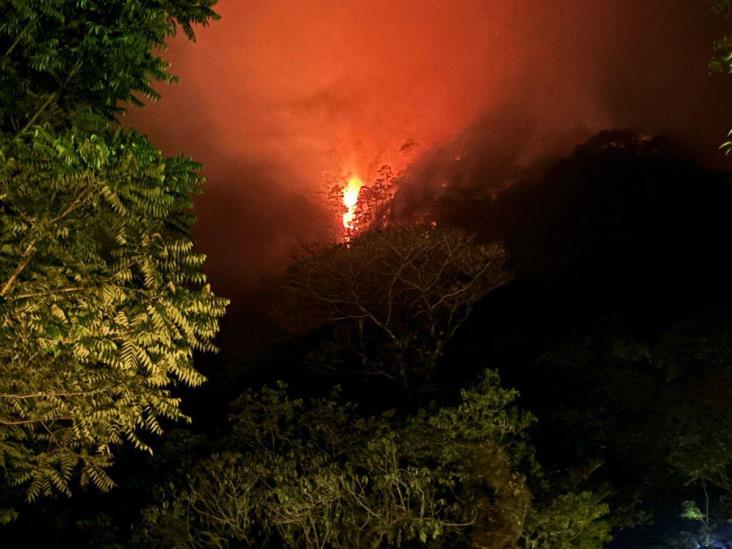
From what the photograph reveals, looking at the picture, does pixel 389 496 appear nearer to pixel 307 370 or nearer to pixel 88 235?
pixel 88 235

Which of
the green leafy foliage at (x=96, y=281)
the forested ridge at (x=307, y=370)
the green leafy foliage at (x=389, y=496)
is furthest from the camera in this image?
the green leafy foliage at (x=389, y=496)

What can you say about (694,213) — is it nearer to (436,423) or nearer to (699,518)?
(699,518)

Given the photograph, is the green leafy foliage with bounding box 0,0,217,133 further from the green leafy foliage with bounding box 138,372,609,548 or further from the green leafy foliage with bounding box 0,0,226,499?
the green leafy foliage with bounding box 138,372,609,548

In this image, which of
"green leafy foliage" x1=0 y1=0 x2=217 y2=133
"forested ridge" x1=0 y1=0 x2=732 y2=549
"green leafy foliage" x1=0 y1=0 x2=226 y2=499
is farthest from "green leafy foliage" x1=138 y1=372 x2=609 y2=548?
"green leafy foliage" x1=0 y1=0 x2=217 y2=133

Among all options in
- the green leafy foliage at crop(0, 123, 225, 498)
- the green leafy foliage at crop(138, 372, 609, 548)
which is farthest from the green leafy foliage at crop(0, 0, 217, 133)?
the green leafy foliage at crop(138, 372, 609, 548)

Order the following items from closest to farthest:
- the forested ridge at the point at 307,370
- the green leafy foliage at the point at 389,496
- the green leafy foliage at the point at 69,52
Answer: the forested ridge at the point at 307,370 < the green leafy foliage at the point at 69,52 < the green leafy foliage at the point at 389,496

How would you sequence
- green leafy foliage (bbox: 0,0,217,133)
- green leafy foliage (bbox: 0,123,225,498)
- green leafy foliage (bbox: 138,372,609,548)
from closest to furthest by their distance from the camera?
1. green leafy foliage (bbox: 0,123,225,498)
2. green leafy foliage (bbox: 0,0,217,133)
3. green leafy foliage (bbox: 138,372,609,548)

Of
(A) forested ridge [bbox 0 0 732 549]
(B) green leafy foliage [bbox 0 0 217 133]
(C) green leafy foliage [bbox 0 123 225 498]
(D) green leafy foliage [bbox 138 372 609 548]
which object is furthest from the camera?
(D) green leafy foliage [bbox 138 372 609 548]

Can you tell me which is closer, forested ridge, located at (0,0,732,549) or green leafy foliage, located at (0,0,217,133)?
forested ridge, located at (0,0,732,549)

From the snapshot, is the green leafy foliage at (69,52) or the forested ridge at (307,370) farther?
the green leafy foliage at (69,52)

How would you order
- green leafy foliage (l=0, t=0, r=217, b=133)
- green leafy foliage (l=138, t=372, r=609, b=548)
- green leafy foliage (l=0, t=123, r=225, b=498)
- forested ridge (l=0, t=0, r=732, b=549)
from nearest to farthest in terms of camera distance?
green leafy foliage (l=0, t=123, r=225, b=498)
forested ridge (l=0, t=0, r=732, b=549)
green leafy foliage (l=0, t=0, r=217, b=133)
green leafy foliage (l=138, t=372, r=609, b=548)

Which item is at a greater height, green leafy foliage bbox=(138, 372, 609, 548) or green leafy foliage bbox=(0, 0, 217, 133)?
green leafy foliage bbox=(0, 0, 217, 133)

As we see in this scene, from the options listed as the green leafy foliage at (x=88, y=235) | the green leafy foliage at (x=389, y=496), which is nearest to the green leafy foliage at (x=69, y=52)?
the green leafy foliage at (x=88, y=235)

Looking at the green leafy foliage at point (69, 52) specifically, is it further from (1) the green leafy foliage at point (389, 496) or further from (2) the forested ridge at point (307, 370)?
(1) the green leafy foliage at point (389, 496)
